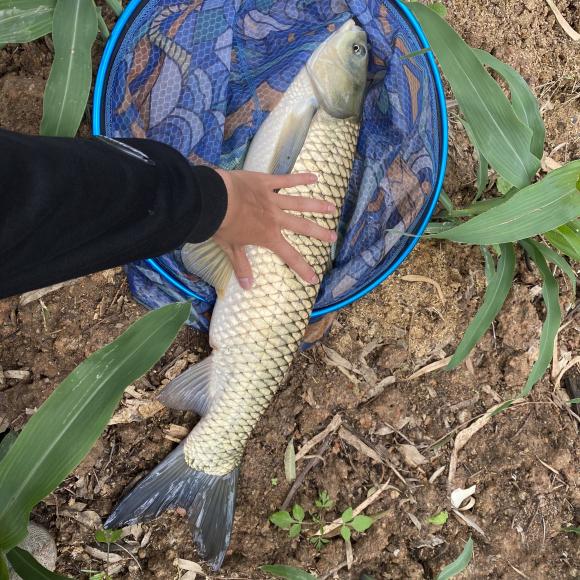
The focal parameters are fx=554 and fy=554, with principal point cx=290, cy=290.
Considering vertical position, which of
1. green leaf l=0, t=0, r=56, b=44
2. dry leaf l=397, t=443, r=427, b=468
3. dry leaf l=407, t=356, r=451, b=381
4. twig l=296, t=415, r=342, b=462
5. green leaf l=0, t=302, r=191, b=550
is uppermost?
green leaf l=0, t=0, r=56, b=44

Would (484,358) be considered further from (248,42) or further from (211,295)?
(248,42)

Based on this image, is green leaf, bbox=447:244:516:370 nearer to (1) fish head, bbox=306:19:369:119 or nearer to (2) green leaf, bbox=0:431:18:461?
(1) fish head, bbox=306:19:369:119

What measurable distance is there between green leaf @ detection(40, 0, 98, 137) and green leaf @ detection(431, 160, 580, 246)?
913 mm

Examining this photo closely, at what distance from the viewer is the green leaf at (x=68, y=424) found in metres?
1.16

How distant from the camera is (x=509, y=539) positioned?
1.87m

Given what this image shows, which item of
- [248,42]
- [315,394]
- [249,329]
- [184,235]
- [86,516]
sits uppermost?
[248,42]

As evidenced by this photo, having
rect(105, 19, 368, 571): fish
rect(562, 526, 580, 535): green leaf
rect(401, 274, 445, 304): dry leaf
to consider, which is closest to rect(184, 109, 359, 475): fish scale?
rect(105, 19, 368, 571): fish

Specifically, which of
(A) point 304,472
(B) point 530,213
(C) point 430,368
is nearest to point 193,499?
(A) point 304,472

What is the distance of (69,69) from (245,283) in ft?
2.25

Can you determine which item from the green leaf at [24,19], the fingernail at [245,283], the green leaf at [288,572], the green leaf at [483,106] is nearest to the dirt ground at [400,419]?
the green leaf at [288,572]

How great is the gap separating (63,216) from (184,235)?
278 millimetres

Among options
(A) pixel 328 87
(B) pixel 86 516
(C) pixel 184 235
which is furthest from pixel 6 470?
(A) pixel 328 87

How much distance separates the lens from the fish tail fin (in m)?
1.59

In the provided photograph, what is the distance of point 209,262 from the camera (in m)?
1.54
